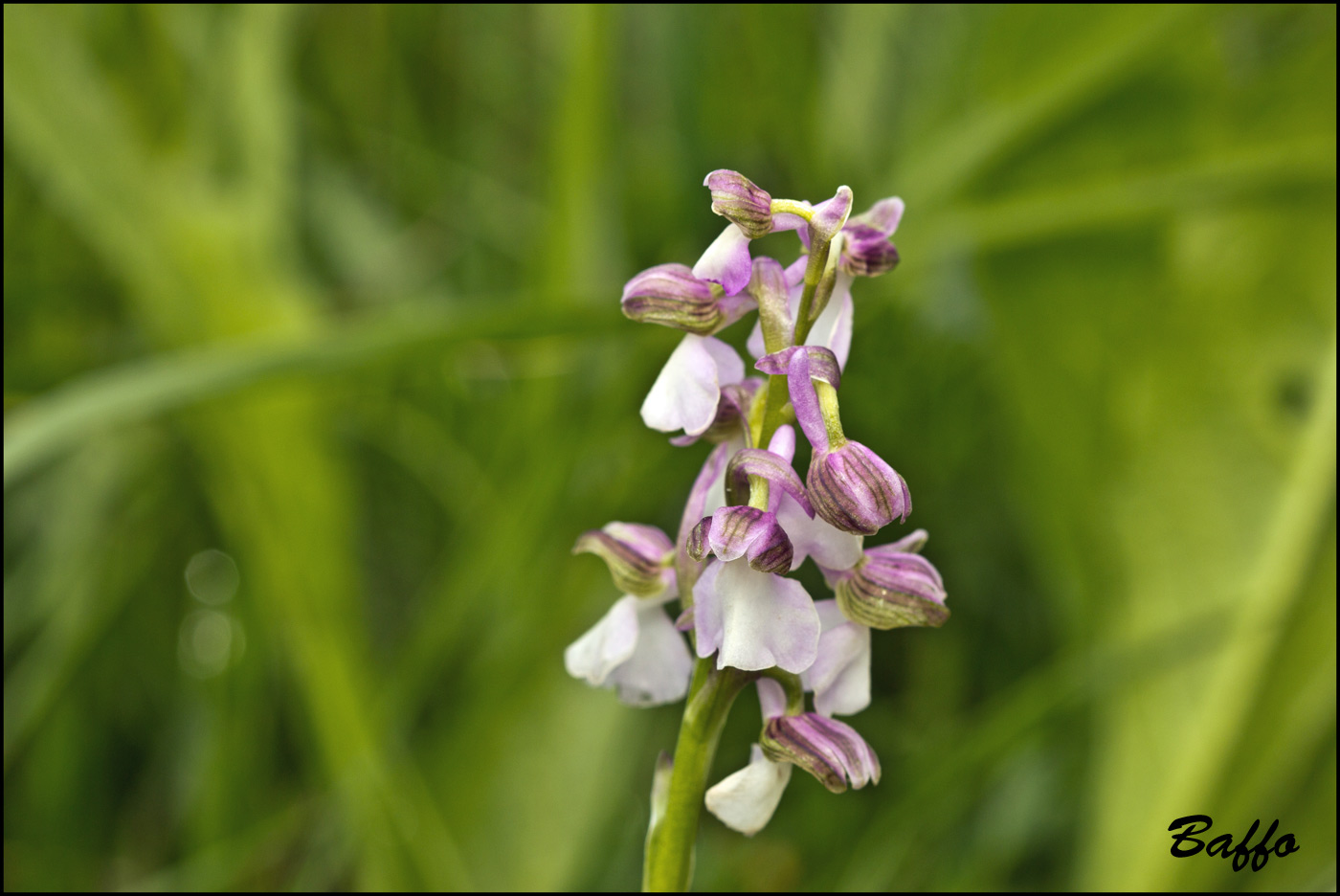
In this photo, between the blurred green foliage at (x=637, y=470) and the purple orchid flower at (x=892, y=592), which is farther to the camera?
the blurred green foliage at (x=637, y=470)

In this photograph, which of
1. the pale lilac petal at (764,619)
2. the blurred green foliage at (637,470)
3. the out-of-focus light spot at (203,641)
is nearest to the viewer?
the pale lilac petal at (764,619)

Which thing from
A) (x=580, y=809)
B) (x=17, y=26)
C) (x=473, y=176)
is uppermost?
(x=17, y=26)

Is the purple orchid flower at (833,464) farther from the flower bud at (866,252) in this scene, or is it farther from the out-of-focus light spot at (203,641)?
the out-of-focus light spot at (203,641)

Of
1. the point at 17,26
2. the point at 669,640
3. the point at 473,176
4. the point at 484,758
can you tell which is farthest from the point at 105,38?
the point at 669,640

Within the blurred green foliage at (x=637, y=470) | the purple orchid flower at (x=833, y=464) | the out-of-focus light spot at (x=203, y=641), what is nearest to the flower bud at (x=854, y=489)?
the purple orchid flower at (x=833, y=464)

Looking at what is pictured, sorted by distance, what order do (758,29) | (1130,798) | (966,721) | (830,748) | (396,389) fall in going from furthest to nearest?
(396,389) → (758,29) → (966,721) → (1130,798) → (830,748)

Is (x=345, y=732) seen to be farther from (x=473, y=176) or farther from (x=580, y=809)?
(x=473, y=176)

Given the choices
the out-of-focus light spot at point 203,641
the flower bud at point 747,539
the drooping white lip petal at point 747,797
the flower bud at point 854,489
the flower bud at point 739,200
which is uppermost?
the flower bud at point 739,200
